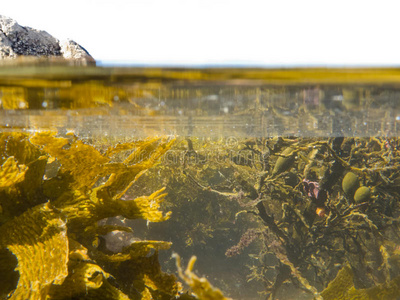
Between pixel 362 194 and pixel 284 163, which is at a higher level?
pixel 284 163

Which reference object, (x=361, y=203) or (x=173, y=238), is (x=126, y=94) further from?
(x=361, y=203)

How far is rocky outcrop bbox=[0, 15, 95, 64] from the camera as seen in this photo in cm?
260

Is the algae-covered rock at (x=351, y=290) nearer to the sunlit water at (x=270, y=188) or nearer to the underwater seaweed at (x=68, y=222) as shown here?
the sunlit water at (x=270, y=188)

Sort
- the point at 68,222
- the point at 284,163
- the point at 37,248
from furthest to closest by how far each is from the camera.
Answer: the point at 284,163
the point at 68,222
the point at 37,248

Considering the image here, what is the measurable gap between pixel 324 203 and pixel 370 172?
52 cm

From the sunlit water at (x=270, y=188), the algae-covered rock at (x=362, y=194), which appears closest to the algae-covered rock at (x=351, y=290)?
the sunlit water at (x=270, y=188)

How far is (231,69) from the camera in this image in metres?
2.05

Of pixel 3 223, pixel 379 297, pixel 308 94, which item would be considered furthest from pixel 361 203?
pixel 3 223

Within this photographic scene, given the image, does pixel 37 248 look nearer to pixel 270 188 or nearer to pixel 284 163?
pixel 270 188

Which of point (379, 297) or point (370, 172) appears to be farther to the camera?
point (370, 172)

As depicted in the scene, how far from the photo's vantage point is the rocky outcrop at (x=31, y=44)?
2.60 metres

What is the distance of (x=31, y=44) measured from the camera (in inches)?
107

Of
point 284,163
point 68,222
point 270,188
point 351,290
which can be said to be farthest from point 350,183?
point 68,222

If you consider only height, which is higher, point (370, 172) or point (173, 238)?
point (370, 172)
